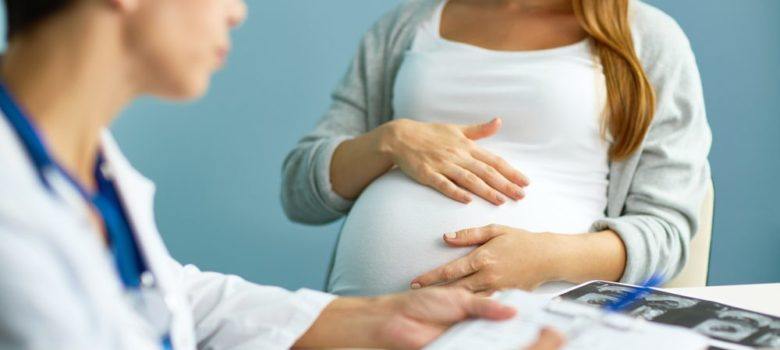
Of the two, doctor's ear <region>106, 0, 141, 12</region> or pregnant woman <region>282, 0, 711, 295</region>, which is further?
pregnant woman <region>282, 0, 711, 295</region>

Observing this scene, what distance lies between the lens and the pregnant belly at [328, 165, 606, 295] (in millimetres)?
1269

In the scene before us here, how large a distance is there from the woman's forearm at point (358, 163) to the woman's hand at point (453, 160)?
2cm

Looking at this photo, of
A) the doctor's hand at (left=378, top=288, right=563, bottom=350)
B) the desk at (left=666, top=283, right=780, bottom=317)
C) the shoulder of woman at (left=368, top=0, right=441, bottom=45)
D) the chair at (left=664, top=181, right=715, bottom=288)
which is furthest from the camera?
the shoulder of woman at (left=368, top=0, right=441, bottom=45)

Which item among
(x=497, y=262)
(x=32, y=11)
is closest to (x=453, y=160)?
(x=497, y=262)

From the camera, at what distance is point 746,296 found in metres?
1.06

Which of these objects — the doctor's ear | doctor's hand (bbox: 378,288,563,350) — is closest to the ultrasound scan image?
doctor's hand (bbox: 378,288,563,350)

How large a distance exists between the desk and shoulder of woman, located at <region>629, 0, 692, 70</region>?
1.39 feet

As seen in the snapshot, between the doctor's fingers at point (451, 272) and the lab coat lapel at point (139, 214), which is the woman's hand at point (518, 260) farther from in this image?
the lab coat lapel at point (139, 214)

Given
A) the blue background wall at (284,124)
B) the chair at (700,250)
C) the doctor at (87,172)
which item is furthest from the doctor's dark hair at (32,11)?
the blue background wall at (284,124)

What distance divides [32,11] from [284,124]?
1.57 m

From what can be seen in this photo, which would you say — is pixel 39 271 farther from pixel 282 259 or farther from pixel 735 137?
pixel 735 137

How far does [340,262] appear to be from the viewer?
1.35 metres

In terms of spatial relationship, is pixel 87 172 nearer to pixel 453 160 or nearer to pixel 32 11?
pixel 32 11

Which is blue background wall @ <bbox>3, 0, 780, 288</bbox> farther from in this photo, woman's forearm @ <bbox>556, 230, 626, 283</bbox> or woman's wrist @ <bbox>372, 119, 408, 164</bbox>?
woman's forearm @ <bbox>556, 230, 626, 283</bbox>
